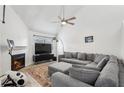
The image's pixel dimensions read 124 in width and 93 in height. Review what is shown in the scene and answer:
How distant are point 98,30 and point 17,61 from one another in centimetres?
408

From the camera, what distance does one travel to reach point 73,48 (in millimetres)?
5871

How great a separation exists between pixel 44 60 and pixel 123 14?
482 cm

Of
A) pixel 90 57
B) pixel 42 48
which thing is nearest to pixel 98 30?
pixel 90 57

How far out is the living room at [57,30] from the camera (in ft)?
12.0

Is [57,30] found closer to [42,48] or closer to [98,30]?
[42,48]

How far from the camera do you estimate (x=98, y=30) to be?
4672mm

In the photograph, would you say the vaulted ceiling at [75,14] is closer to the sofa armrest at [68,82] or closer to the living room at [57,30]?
the living room at [57,30]

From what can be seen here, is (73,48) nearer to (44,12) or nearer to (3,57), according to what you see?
(44,12)

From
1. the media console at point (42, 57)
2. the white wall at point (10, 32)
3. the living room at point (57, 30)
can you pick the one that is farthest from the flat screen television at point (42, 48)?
the white wall at point (10, 32)

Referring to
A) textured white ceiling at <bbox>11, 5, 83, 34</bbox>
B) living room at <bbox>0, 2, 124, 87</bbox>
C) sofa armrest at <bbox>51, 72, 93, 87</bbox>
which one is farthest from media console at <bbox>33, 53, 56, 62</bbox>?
sofa armrest at <bbox>51, 72, 93, 87</bbox>

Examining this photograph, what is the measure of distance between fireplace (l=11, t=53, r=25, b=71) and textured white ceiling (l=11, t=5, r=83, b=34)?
1.74m

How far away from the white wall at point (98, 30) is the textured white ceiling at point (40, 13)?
802 mm

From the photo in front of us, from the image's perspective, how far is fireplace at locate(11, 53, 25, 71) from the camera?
406 centimetres
